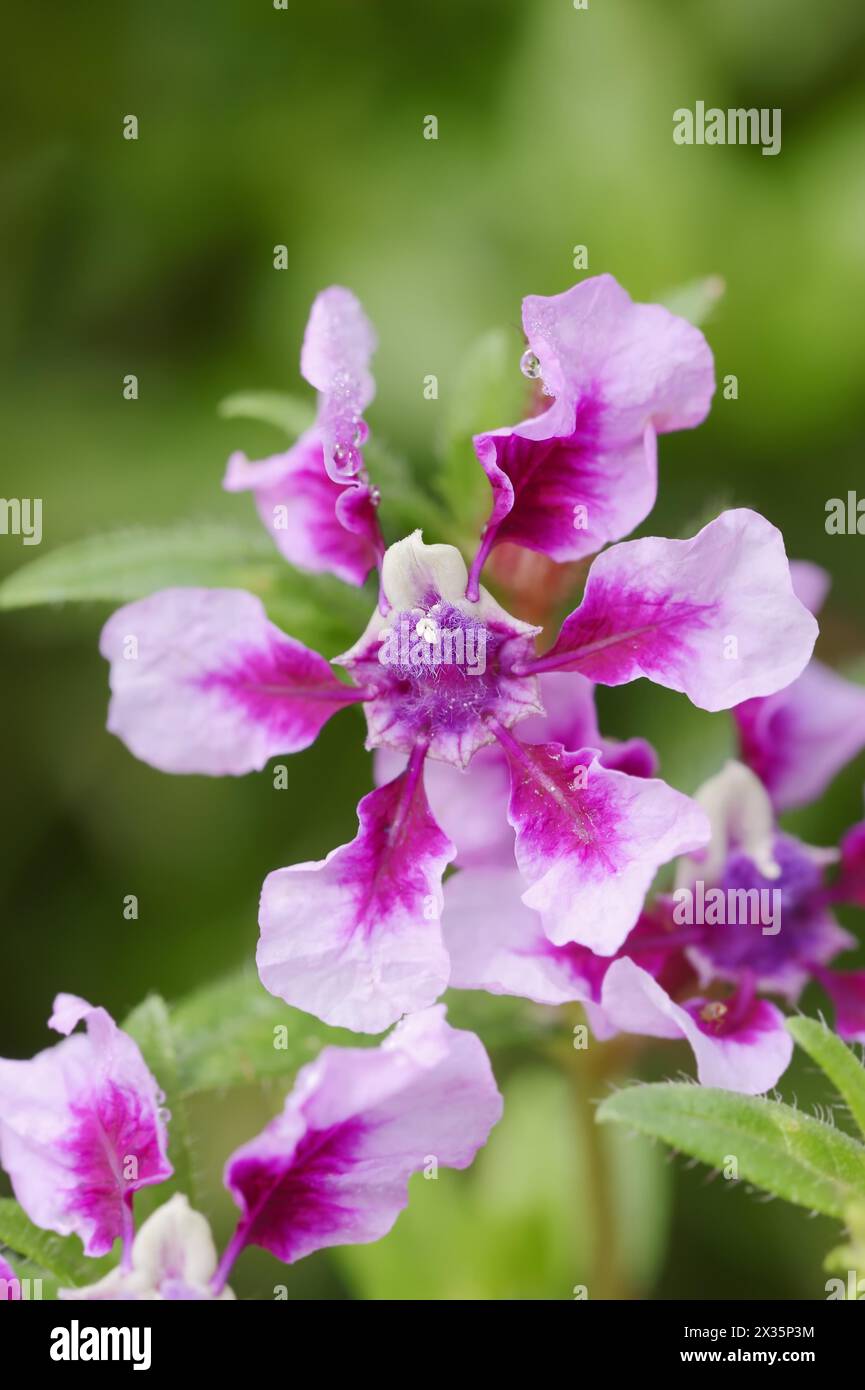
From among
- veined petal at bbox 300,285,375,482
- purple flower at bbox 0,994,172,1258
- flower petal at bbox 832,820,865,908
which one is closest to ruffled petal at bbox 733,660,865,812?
flower petal at bbox 832,820,865,908

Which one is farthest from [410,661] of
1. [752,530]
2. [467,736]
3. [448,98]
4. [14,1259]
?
[448,98]

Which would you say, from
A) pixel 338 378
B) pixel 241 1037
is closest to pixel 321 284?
pixel 338 378

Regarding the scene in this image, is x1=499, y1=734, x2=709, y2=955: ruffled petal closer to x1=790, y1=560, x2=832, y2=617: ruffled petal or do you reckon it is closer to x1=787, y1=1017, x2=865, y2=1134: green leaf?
x1=787, y1=1017, x2=865, y2=1134: green leaf

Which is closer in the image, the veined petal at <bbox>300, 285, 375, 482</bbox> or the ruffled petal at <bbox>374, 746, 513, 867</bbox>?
the veined petal at <bbox>300, 285, 375, 482</bbox>

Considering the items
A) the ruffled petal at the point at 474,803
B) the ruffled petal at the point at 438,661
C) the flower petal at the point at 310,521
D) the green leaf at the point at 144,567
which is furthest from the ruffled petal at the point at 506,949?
the green leaf at the point at 144,567

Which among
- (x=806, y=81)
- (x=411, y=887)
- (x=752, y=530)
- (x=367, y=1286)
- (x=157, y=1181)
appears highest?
(x=806, y=81)

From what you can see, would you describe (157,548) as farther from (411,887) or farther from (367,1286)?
(367,1286)
